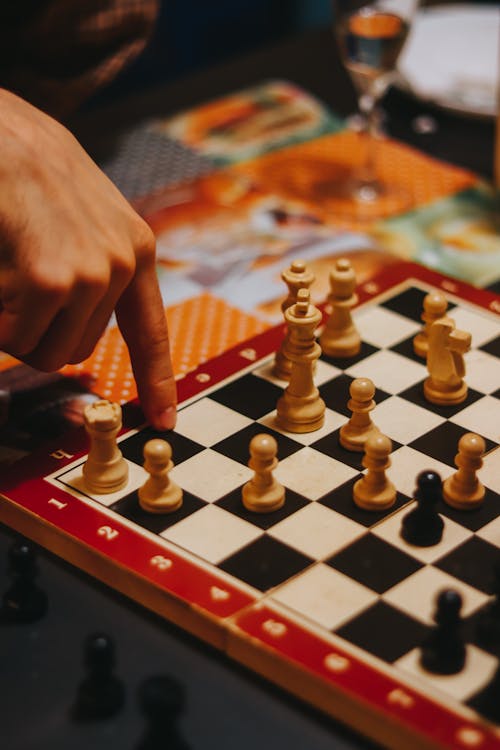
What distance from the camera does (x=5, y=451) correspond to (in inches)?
50.1

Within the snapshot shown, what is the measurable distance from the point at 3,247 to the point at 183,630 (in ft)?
1.39

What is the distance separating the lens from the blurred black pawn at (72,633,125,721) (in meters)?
0.94

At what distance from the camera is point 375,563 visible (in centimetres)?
106

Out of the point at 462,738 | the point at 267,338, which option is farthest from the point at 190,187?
the point at 462,738

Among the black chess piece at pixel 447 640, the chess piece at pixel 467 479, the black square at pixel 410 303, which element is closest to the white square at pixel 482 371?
the black square at pixel 410 303

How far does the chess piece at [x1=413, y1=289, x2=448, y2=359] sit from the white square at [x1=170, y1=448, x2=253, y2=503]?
12.6 inches

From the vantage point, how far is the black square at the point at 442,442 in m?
1.22

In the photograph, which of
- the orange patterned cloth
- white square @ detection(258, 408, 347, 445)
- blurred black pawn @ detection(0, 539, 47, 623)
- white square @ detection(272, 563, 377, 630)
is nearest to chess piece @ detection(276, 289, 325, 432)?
white square @ detection(258, 408, 347, 445)

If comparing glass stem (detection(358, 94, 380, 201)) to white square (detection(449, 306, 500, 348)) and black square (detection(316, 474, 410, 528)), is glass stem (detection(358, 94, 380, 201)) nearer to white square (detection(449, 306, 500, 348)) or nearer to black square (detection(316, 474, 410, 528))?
white square (detection(449, 306, 500, 348))

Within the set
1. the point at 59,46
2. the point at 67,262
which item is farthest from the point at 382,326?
the point at 59,46

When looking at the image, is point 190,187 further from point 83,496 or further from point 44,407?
point 83,496

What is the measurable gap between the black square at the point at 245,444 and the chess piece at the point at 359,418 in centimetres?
5

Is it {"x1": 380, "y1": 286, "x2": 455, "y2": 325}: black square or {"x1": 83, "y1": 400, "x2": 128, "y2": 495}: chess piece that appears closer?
{"x1": 83, "y1": 400, "x2": 128, "y2": 495}: chess piece

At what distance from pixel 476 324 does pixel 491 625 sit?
0.57 m
